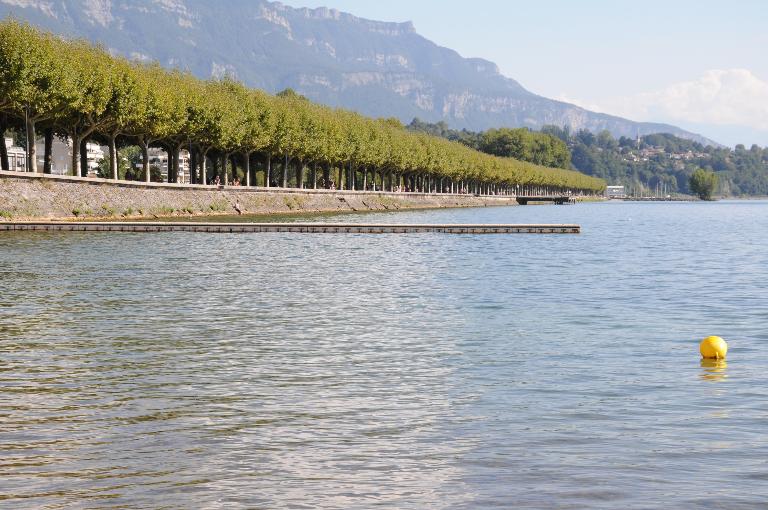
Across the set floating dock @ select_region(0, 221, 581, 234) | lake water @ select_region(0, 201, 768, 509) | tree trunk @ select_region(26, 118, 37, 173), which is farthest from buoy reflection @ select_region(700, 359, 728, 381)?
tree trunk @ select_region(26, 118, 37, 173)

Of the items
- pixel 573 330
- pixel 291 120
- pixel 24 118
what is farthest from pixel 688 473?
pixel 291 120

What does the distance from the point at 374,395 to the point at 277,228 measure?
59.7m

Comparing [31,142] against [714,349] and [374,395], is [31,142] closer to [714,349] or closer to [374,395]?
[714,349]

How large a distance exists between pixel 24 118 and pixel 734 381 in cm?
7289

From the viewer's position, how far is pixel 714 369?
21.5 meters

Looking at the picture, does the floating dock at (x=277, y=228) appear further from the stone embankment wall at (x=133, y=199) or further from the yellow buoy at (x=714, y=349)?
the yellow buoy at (x=714, y=349)

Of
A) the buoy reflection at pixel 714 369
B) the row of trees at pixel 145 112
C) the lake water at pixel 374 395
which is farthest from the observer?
the row of trees at pixel 145 112

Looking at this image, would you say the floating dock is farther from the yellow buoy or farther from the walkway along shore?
the yellow buoy

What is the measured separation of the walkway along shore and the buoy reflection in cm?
6163

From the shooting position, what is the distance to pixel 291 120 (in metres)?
131

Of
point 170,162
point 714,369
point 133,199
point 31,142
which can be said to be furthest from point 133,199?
point 714,369

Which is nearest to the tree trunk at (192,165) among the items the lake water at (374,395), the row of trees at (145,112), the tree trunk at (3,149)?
the row of trees at (145,112)

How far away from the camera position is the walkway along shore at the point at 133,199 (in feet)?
255

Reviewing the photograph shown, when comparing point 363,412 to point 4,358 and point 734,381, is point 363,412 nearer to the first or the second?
point 734,381
